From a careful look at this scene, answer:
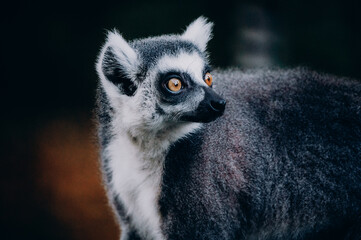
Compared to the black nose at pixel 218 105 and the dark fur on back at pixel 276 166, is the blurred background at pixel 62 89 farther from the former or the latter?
the black nose at pixel 218 105

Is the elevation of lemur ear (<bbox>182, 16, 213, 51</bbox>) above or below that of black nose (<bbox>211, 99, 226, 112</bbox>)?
above

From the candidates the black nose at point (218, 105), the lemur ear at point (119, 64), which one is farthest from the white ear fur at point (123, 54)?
the black nose at point (218, 105)

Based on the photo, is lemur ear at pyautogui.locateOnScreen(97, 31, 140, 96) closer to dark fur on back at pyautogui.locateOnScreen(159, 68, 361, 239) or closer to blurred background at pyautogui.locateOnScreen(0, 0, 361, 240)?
dark fur on back at pyautogui.locateOnScreen(159, 68, 361, 239)

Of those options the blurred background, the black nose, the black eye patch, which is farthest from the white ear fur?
the blurred background

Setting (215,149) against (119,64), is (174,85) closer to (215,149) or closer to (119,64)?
(119,64)

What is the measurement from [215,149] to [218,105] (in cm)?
49

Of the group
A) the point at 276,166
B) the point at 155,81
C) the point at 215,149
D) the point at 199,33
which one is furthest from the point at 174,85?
the point at 276,166

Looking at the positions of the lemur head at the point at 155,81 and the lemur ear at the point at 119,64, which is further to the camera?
the lemur ear at the point at 119,64

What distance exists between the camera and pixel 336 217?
140 inches

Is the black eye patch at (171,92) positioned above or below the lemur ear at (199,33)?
below

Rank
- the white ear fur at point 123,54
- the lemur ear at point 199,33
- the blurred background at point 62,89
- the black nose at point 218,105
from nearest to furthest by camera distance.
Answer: the black nose at point 218,105 → the white ear fur at point 123,54 → the lemur ear at point 199,33 → the blurred background at point 62,89

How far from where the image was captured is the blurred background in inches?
227

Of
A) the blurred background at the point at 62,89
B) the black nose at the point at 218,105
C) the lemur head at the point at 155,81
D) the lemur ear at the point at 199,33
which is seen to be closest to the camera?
the black nose at the point at 218,105

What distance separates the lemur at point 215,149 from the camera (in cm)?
322
